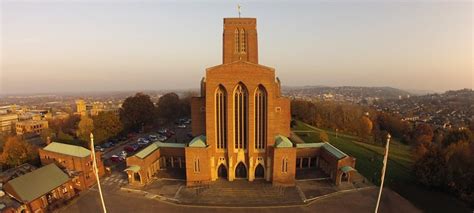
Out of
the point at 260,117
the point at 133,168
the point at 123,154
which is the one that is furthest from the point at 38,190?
the point at 260,117

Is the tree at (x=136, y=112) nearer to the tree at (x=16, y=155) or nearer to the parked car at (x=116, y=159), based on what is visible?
the parked car at (x=116, y=159)

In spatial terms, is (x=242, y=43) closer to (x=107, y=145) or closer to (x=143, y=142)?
(x=143, y=142)

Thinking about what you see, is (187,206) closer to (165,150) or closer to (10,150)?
(165,150)

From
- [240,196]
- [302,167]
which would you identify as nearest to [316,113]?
[302,167]

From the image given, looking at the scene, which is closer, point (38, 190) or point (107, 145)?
point (38, 190)

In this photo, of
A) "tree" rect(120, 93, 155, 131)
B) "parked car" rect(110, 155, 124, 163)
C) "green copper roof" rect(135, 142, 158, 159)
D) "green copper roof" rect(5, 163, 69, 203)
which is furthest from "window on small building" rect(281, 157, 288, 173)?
"tree" rect(120, 93, 155, 131)

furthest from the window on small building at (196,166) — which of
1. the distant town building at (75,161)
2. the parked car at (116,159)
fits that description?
the parked car at (116,159)
